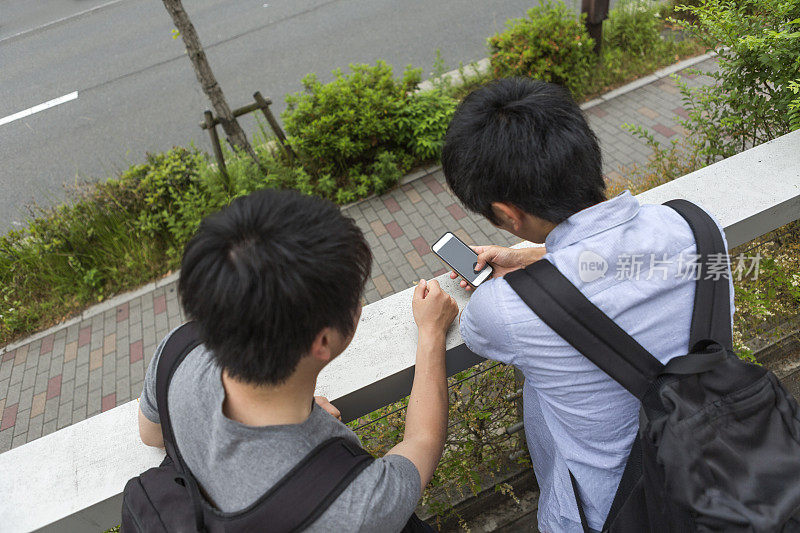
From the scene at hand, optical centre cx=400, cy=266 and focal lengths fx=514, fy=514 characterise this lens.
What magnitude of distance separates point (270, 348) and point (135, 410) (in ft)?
3.10

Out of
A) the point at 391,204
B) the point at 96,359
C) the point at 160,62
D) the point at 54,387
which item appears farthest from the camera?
the point at 160,62

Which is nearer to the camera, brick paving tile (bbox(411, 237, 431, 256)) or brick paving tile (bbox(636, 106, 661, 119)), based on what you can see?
brick paving tile (bbox(411, 237, 431, 256))

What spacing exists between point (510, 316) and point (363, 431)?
3.25ft

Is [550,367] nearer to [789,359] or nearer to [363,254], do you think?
[363,254]

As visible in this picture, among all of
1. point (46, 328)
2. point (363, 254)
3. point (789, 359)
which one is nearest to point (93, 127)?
point (46, 328)

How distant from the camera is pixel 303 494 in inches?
40.3

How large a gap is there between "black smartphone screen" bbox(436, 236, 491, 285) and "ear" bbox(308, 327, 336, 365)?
80cm

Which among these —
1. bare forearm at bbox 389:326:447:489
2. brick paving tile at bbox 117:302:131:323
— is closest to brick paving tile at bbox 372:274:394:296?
brick paving tile at bbox 117:302:131:323

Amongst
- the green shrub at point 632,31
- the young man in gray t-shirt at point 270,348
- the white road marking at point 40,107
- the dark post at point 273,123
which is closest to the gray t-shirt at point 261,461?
the young man in gray t-shirt at point 270,348

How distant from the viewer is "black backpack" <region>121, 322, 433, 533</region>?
3.31 feet

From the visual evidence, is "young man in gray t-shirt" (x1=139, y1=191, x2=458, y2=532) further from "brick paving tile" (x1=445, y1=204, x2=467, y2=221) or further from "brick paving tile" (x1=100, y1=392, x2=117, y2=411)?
"brick paving tile" (x1=445, y1=204, x2=467, y2=221)

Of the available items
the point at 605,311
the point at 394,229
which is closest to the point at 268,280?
the point at 605,311

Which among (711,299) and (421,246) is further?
(421,246)

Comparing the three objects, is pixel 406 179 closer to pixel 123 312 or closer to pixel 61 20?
pixel 123 312
